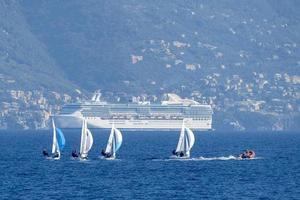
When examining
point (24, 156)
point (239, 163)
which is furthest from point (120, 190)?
point (24, 156)

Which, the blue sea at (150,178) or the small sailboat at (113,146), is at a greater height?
the small sailboat at (113,146)

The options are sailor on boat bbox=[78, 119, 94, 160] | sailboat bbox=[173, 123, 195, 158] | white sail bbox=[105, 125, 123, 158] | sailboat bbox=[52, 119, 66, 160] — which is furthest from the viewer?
sailboat bbox=[173, 123, 195, 158]

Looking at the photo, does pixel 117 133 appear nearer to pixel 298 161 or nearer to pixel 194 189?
pixel 298 161

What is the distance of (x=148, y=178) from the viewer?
6043 inches

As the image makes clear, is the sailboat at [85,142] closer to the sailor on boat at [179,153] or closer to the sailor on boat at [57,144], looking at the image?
the sailor on boat at [57,144]

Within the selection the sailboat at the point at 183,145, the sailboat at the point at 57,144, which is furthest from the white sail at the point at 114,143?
the sailboat at the point at 183,145

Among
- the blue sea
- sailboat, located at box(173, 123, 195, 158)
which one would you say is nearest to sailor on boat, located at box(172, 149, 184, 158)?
sailboat, located at box(173, 123, 195, 158)

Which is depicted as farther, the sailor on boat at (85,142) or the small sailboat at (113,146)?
the small sailboat at (113,146)

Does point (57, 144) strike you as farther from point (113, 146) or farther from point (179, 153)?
point (179, 153)

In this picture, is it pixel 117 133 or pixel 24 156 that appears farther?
pixel 24 156

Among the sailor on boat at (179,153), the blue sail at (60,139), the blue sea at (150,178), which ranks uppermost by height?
the blue sail at (60,139)

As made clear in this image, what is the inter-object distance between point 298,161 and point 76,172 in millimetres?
35582

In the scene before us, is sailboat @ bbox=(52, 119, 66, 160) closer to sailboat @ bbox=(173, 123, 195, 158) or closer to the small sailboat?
the small sailboat

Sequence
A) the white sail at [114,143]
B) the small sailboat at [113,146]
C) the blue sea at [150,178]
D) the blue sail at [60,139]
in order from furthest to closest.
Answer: the blue sail at [60,139] < the small sailboat at [113,146] < the white sail at [114,143] < the blue sea at [150,178]
